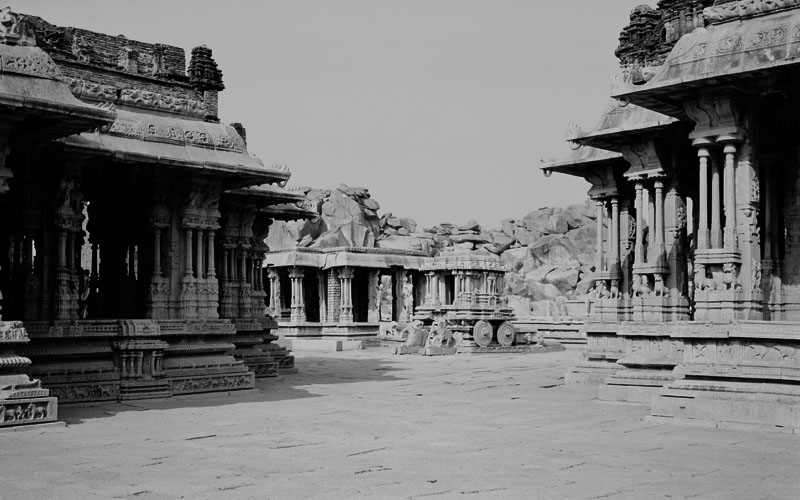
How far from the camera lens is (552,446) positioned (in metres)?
10.1

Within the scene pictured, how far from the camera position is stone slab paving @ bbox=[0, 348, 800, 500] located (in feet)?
25.5

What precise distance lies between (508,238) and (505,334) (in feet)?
135

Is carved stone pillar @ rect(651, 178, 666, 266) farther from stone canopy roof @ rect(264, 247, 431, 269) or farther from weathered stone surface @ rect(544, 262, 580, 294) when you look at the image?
weathered stone surface @ rect(544, 262, 580, 294)

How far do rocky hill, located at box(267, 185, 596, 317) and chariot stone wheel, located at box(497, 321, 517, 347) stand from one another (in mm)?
15343

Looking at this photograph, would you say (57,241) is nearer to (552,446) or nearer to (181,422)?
(181,422)

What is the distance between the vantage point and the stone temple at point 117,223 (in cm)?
1276

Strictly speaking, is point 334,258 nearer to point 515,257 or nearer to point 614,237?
point 614,237

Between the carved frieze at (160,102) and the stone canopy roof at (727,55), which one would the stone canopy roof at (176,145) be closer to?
the carved frieze at (160,102)

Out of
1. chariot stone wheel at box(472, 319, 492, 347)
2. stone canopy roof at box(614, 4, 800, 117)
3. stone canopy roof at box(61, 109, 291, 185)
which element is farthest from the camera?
chariot stone wheel at box(472, 319, 492, 347)

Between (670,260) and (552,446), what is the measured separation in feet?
23.3

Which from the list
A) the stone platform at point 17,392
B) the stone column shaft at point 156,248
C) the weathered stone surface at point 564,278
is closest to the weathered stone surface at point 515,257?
the weathered stone surface at point 564,278

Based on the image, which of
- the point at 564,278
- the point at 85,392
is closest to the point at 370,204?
the point at 564,278

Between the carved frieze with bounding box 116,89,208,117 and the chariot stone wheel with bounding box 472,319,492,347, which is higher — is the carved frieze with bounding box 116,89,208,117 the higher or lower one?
the higher one

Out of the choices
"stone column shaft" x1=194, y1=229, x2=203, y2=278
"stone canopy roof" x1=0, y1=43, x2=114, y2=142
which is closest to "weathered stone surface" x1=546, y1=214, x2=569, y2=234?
"stone column shaft" x1=194, y1=229, x2=203, y2=278
